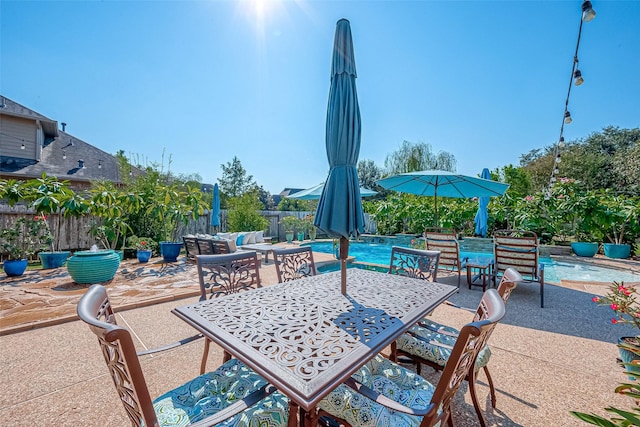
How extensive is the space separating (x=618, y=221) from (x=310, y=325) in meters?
11.4

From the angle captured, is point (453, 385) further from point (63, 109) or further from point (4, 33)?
point (63, 109)

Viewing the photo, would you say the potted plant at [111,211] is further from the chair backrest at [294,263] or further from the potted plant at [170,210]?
the chair backrest at [294,263]

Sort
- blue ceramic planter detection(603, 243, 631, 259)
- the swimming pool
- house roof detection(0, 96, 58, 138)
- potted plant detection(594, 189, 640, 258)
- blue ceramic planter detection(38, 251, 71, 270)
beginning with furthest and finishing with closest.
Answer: house roof detection(0, 96, 58, 138)
blue ceramic planter detection(603, 243, 631, 259)
potted plant detection(594, 189, 640, 258)
blue ceramic planter detection(38, 251, 71, 270)
the swimming pool

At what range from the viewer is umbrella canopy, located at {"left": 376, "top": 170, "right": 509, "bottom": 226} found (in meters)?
6.12

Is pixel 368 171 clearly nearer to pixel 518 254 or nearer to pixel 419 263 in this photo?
pixel 518 254

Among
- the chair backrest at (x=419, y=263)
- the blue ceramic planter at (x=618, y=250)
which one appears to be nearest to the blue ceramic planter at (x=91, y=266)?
the chair backrest at (x=419, y=263)

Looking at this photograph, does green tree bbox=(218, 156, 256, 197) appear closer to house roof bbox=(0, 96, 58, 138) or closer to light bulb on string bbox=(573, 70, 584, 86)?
house roof bbox=(0, 96, 58, 138)

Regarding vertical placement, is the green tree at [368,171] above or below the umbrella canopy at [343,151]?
above

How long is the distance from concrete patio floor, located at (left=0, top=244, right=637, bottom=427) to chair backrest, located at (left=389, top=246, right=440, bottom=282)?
968 mm

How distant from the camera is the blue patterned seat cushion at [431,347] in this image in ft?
6.15

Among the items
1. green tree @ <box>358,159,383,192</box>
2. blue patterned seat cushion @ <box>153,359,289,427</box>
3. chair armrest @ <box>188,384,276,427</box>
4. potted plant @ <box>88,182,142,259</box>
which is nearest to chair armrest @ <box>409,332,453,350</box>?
blue patterned seat cushion @ <box>153,359,289,427</box>

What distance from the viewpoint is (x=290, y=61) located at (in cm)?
639

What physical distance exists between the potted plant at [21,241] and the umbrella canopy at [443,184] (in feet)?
26.4

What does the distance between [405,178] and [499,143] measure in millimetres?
12528
